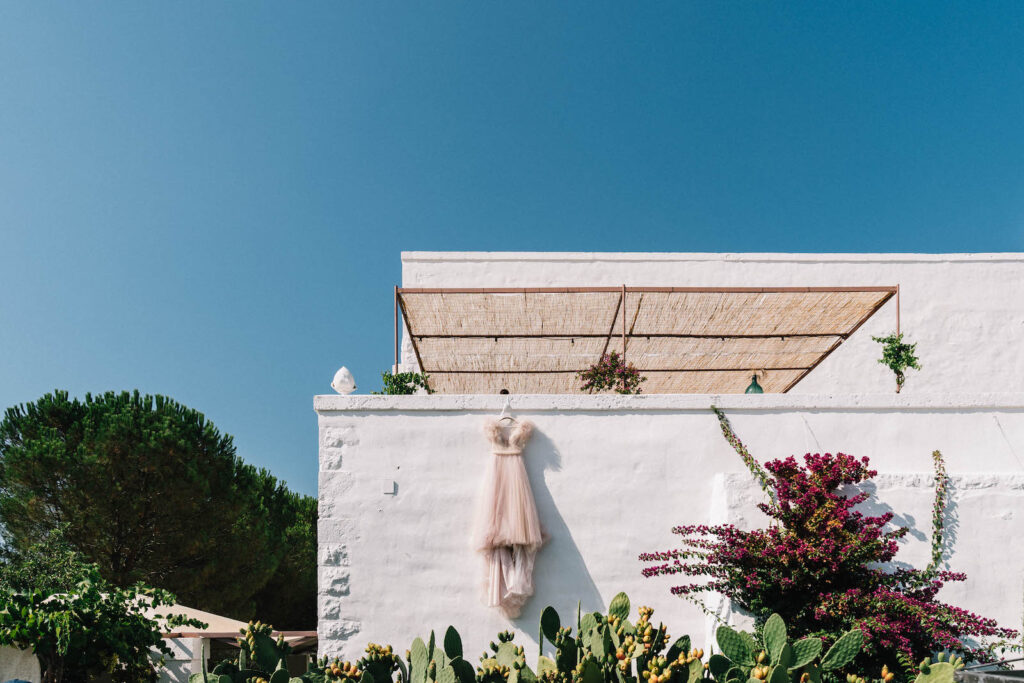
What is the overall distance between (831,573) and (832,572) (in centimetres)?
3

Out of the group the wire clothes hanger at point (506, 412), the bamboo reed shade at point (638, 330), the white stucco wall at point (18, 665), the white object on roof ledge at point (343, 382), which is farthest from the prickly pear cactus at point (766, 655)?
the white stucco wall at point (18, 665)

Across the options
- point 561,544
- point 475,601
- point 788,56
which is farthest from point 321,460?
point 788,56

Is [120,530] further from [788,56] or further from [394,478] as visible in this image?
[788,56]

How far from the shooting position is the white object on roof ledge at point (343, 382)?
585 centimetres

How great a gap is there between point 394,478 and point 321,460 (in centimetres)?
57

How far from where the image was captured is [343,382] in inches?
231

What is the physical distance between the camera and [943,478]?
17.0 ft

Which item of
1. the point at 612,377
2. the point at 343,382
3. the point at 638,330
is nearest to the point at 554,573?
the point at 612,377

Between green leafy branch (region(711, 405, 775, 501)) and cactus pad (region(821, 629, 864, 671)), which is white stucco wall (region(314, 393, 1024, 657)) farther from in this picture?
cactus pad (region(821, 629, 864, 671))

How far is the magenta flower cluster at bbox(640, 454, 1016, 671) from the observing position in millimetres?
4207

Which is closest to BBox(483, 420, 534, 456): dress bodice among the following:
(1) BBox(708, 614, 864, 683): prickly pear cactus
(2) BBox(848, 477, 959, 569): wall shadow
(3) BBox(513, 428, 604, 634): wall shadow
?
(3) BBox(513, 428, 604, 634): wall shadow

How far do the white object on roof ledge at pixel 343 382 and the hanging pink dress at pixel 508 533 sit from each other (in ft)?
4.37

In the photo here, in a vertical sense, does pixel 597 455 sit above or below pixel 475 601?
above

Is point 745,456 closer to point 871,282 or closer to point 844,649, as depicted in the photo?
point 844,649
